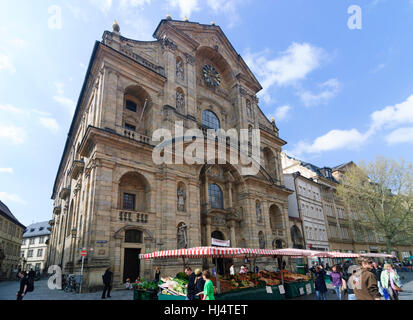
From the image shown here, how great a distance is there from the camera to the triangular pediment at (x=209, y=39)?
24.6 m

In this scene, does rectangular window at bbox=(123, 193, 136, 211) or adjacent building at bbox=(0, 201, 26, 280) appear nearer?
rectangular window at bbox=(123, 193, 136, 211)

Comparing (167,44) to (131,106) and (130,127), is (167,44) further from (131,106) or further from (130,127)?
(130,127)

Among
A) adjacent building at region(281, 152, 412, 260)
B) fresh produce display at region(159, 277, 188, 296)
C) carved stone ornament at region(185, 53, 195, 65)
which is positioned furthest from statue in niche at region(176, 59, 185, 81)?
adjacent building at region(281, 152, 412, 260)

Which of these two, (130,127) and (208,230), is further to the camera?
(208,230)

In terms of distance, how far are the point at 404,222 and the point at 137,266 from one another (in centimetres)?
3059

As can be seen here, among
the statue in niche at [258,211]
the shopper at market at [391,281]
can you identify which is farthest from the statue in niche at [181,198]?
the shopper at market at [391,281]

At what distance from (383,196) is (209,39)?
26.7 meters

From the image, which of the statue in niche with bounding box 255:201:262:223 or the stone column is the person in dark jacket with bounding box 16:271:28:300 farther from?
the statue in niche with bounding box 255:201:262:223

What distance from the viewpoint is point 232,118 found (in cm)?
3003

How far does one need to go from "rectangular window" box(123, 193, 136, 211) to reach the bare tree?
87.2 feet

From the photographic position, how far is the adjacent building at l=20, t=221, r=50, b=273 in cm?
6526

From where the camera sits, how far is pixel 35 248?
6800 cm

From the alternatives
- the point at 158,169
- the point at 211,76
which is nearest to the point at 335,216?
the point at 211,76

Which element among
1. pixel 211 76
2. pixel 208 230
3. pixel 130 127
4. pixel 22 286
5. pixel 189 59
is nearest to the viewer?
pixel 22 286
